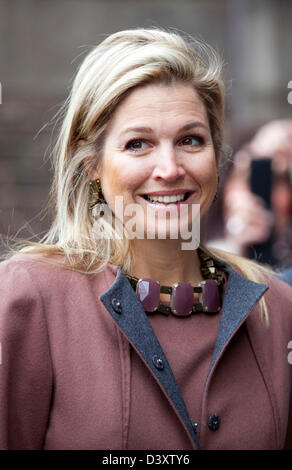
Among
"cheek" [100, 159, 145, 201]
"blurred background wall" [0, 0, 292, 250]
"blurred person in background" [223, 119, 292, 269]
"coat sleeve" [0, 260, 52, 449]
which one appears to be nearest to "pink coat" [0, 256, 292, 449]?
"coat sleeve" [0, 260, 52, 449]

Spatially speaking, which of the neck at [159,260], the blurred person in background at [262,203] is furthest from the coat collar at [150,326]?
the blurred person in background at [262,203]

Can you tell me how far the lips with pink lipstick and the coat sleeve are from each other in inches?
16.3

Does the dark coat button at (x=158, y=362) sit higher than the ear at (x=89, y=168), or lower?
lower

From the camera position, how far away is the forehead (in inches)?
77.4

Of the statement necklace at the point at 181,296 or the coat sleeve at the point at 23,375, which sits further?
the statement necklace at the point at 181,296

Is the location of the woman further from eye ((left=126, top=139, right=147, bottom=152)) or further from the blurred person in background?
the blurred person in background

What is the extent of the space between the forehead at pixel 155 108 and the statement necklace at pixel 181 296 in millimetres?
406

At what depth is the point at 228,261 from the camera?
234cm

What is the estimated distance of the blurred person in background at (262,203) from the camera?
3.87 m

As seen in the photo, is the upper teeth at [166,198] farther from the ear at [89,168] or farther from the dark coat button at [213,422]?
the dark coat button at [213,422]

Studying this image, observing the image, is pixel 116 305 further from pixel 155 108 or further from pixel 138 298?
pixel 155 108

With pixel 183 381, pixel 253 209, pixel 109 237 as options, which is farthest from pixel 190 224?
pixel 253 209

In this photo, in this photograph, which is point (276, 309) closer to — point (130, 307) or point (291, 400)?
point (291, 400)

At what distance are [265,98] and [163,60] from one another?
5.45 metres
